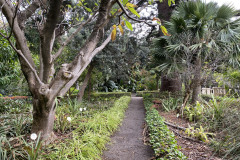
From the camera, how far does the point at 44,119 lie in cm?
244

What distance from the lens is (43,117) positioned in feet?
7.93

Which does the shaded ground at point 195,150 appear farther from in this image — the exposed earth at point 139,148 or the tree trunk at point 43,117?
the tree trunk at point 43,117

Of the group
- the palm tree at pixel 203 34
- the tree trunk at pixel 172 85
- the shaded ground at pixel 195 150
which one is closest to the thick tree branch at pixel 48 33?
the shaded ground at pixel 195 150

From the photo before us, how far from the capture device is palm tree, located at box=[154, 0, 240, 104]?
18.0 ft

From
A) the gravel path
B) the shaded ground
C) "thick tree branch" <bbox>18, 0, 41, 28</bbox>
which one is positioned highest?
"thick tree branch" <bbox>18, 0, 41, 28</bbox>

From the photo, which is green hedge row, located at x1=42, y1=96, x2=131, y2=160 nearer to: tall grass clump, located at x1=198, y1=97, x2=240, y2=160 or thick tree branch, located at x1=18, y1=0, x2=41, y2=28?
tall grass clump, located at x1=198, y1=97, x2=240, y2=160

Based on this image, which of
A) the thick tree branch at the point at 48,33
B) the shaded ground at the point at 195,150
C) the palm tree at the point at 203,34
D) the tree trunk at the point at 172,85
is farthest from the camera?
the tree trunk at the point at 172,85

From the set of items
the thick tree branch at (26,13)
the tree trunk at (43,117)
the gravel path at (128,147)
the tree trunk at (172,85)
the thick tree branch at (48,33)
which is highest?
the thick tree branch at (26,13)

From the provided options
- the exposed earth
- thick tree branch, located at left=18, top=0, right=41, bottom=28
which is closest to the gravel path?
the exposed earth

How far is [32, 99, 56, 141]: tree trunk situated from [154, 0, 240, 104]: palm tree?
480 cm

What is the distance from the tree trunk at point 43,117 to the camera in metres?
2.28

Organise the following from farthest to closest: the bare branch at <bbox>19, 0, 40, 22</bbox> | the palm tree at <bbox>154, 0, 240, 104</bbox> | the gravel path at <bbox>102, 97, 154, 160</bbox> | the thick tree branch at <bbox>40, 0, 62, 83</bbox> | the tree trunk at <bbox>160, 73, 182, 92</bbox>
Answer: the tree trunk at <bbox>160, 73, 182, 92</bbox>
the palm tree at <bbox>154, 0, 240, 104</bbox>
the gravel path at <bbox>102, 97, 154, 160</bbox>
the bare branch at <bbox>19, 0, 40, 22</bbox>
the thick tree branch at <bbox>40, 0, 62, 83</bbox>

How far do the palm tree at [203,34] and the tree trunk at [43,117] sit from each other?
4796 mm

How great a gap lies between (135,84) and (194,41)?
1512cm
